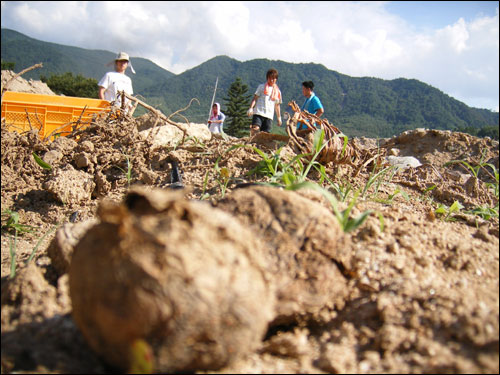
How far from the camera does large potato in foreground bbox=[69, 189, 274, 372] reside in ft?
3.38

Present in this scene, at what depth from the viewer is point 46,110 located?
4.40 m

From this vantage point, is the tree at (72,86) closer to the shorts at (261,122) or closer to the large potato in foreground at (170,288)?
the shorts at (261,122)

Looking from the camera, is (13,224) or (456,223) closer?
(13,224)

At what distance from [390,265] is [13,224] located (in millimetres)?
2303

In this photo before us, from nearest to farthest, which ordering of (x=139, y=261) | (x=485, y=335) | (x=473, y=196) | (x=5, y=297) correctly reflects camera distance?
(x=139, y=261)
(x=485, y=335)
(x=5, y=297)
(x=473, y=196)

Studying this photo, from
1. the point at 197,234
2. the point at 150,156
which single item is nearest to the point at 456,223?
the point at 197,234

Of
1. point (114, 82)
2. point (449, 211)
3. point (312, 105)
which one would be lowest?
point (449, 211)

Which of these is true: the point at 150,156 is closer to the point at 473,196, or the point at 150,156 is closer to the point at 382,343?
the point at 382,343

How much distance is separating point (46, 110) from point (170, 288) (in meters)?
4.27

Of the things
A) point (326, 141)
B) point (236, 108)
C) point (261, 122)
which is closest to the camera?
point (326, 141)

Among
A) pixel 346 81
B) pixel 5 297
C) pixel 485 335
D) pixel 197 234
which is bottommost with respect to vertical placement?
pixel 5 297

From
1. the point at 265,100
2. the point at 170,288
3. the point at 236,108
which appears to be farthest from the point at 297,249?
the point at 236,108

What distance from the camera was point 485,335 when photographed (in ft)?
4.08

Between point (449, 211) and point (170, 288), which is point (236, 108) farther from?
point (170, 288)
